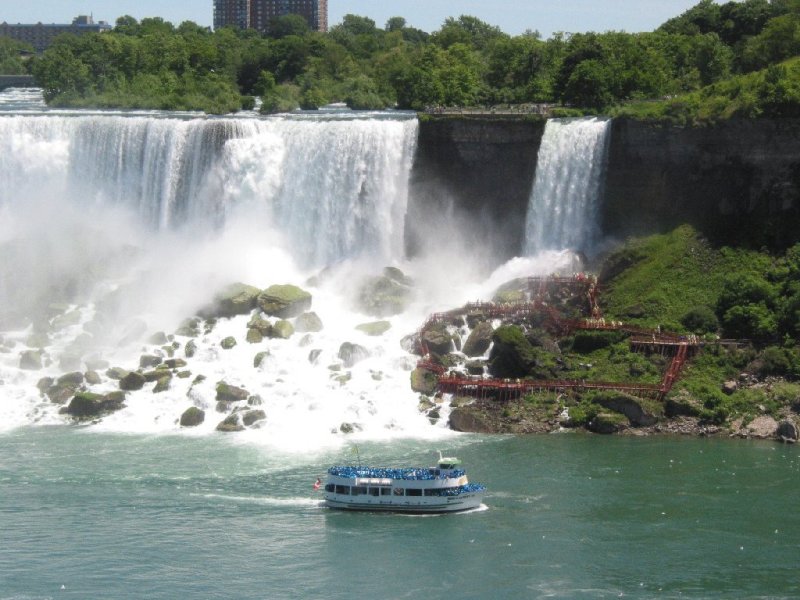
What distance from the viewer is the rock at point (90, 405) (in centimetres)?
5234

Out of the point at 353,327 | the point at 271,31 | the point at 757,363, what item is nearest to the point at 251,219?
the point at 353,327

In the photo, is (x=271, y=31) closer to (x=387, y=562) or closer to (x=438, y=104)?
(x=438, y=104)

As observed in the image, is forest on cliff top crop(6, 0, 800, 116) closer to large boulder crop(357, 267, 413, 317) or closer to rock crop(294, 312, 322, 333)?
large boulder crop(357, 267, 413, 317)

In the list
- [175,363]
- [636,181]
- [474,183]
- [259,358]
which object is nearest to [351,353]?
[259,358]

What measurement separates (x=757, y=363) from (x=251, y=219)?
2519 centimetres

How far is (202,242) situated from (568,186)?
55.1 feet

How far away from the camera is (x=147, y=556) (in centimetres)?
3719

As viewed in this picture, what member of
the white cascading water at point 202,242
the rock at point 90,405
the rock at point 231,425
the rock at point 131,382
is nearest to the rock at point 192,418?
the rock at point 231,425

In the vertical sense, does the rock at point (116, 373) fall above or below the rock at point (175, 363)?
below

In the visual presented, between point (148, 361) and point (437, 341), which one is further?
point (148, 361)

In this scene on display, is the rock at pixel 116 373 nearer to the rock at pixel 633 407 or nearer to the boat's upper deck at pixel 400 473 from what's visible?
the boat's upper deck at pixel 400 473

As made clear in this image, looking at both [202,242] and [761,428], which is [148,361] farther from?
[761,428]

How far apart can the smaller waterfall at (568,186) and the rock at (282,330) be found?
11.2 metres

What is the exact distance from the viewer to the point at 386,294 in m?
60.6
